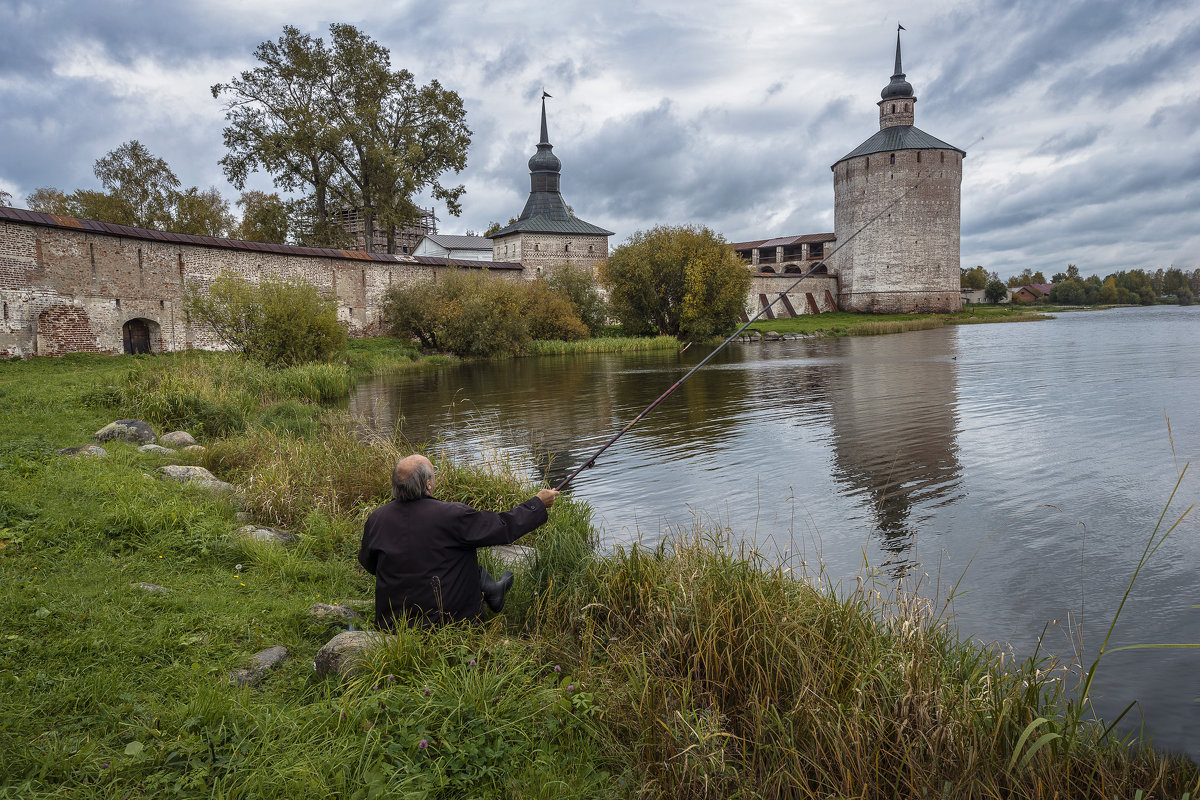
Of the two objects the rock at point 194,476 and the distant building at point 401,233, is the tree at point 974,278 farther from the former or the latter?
the rock at point 194,476

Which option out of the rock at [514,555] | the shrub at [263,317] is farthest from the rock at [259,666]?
the shrub at [263,317]

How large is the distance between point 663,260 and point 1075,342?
17375 mm

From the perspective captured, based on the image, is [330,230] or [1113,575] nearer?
[1113,575]

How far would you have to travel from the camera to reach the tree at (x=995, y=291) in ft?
241

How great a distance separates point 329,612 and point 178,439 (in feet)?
19.1

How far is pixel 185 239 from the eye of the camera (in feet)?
78.2

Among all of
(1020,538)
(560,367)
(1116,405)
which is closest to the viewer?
(1020,538)

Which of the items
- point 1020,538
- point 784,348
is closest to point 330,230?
point 784,348

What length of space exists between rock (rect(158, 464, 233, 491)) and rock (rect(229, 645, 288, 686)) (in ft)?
10.6

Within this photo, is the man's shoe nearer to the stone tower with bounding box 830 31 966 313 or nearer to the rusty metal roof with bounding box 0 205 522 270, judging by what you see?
the rusty metal roof with bounding box 0 205 522 270

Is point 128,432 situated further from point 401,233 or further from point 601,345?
point 401,233

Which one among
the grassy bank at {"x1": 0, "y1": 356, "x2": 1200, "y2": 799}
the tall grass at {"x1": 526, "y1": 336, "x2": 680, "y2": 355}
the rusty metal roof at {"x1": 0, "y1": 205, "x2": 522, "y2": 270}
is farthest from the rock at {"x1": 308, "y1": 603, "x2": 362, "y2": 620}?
the tall grass at {"x1": 526, "y1": 336, "x2": 680, "y2": 355}

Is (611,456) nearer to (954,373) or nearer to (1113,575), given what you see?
(1113,575)

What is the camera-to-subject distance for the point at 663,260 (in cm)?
3591
